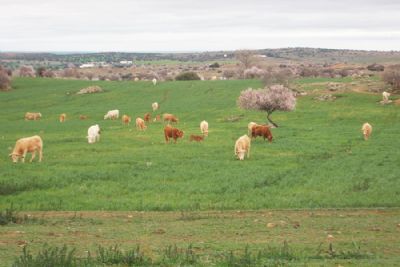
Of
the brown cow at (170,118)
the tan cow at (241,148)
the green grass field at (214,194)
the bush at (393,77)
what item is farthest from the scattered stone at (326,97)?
the tan cow at (241,148)

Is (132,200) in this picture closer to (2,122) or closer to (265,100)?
(265,100)

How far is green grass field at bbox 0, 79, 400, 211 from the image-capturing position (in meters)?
22.5

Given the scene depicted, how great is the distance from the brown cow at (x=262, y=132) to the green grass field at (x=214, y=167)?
66cm

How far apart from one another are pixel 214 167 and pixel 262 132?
1155 cm

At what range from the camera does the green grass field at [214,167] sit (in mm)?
22469

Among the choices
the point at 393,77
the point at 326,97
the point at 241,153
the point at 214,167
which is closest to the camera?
the point at 214,167

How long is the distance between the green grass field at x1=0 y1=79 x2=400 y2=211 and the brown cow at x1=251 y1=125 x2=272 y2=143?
2.18ft

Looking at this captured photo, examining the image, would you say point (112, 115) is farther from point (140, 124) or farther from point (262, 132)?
point (262, 132)

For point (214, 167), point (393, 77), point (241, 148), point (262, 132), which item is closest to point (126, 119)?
point (262, 132)

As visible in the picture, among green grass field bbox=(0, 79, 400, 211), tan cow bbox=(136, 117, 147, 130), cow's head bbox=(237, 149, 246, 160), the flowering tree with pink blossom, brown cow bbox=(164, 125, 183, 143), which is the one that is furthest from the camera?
tan cow bbox=(136, 117, 147, 130)

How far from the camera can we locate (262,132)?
40094 millimetres

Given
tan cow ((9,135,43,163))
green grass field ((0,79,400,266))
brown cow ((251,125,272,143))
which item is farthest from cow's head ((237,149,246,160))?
tan cow ((9,135,43,163))

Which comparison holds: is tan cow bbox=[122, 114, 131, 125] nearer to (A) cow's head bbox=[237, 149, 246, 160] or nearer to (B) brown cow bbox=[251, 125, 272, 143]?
(B) brown cow bbox=[251, 125, 272, 143]

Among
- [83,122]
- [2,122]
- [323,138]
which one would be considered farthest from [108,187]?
[2,122]
